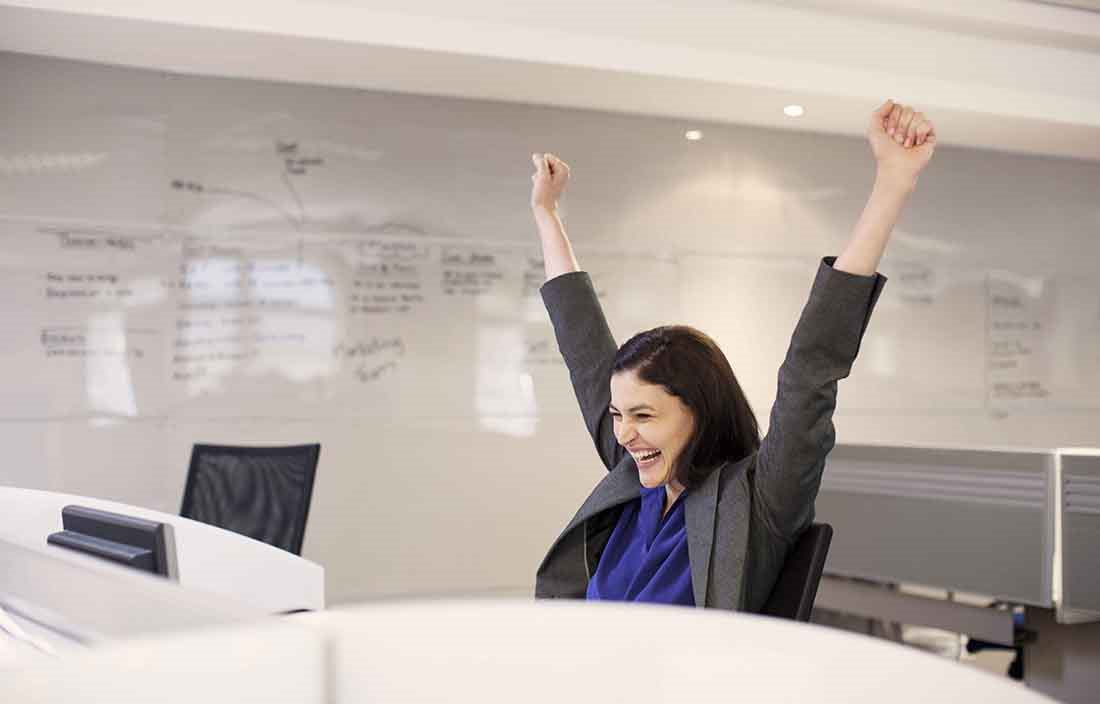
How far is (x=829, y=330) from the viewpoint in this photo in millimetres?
1734

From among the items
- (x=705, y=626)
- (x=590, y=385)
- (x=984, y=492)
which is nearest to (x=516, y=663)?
(x=705, y=626)

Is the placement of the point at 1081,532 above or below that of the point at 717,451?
below

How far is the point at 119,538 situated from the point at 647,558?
855 mm

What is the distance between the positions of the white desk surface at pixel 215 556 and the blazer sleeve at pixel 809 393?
900 mm

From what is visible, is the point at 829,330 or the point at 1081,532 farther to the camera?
the point at 1081,532

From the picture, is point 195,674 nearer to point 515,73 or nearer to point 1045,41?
point 515,73

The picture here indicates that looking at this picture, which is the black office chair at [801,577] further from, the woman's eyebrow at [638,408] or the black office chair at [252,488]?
the black office chair at [252,488]

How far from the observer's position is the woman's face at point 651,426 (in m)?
2.01

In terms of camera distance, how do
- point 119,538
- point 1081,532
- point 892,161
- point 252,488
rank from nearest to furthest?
1. point 119,538
2. point 892,161
3. point 1081,532
4. point 252,488

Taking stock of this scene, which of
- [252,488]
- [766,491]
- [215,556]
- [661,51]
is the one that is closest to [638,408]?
[766,491]

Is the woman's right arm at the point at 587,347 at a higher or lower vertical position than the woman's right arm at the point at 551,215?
lower

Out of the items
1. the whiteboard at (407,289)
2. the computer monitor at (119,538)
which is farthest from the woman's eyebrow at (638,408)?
the whiteboard at (407,289)

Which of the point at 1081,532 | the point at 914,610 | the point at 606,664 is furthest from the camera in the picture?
the point at 914,610

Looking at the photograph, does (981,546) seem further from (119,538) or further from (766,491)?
(119,538)
